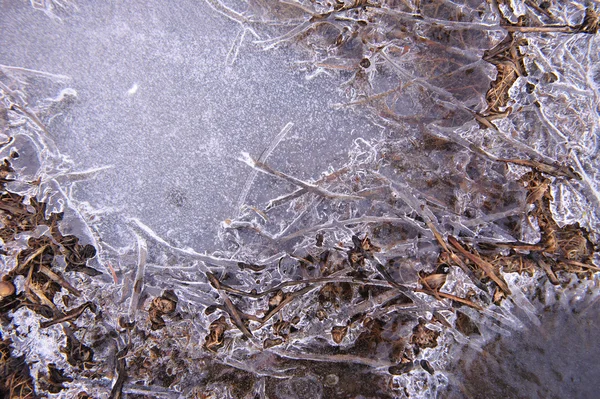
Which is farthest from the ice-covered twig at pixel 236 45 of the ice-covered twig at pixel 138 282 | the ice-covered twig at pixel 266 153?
the ice-covered twig at pixel 138 282

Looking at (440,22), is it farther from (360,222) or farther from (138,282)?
(138,282)

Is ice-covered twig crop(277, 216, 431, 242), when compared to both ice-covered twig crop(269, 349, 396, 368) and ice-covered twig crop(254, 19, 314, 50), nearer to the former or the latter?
ice-covered twig crop(269, 349, 396, 368)

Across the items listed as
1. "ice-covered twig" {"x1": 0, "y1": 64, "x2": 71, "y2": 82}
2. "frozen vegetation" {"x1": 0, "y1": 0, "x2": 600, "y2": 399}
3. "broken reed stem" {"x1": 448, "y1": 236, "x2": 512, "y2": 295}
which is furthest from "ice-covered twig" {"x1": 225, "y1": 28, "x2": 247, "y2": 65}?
"broken reed stem" {"x1": 448, "y1": 236, "x2": 512, "y2": 295}

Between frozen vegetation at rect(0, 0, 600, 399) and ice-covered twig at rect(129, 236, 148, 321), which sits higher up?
frozen vegetation at rect(0, 0, 600, 399)

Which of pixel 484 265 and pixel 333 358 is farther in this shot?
pixel 333 358

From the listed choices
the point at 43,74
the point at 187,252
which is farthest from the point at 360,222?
the point at 43,74

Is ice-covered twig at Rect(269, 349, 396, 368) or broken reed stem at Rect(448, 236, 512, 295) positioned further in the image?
ice-covered twig at Rect(269, 349, 396, 368)

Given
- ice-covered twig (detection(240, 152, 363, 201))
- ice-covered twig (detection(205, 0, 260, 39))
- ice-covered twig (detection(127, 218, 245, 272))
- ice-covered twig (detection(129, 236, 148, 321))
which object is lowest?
ice-covered twig (detection(129, 236, 148, 321))
